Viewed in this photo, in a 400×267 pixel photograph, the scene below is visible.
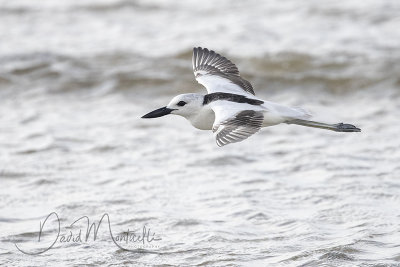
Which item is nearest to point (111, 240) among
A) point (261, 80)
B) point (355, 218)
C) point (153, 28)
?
point (355, 218)

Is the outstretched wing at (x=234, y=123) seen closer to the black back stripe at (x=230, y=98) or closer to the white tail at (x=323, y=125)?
the black back stripe at (x=230, y=98)

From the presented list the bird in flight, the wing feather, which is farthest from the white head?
the wing feather

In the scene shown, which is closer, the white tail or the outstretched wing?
the outstretched wing

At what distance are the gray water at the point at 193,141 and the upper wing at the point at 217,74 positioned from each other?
42.0 inches

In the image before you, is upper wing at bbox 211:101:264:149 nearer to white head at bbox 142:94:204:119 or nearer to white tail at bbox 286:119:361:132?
white head at bbox 142:94:204:119

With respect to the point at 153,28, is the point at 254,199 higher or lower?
lower

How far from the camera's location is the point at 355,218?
7855 millimetres

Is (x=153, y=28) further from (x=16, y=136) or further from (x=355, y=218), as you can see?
(x=355, y=218)

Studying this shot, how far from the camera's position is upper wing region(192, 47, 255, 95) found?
8719mm

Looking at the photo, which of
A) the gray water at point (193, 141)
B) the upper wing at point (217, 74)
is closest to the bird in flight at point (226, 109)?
the upper wing at point (217, 74)

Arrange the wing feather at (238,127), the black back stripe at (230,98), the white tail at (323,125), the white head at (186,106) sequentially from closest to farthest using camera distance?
the wing feather at (238,127) → the black back stripe at (230,98) → the white tail at (323,125) → the white head at (186,106)

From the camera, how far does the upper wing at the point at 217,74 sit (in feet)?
28.6

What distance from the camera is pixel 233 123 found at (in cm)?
703

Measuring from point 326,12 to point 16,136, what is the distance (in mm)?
7706
